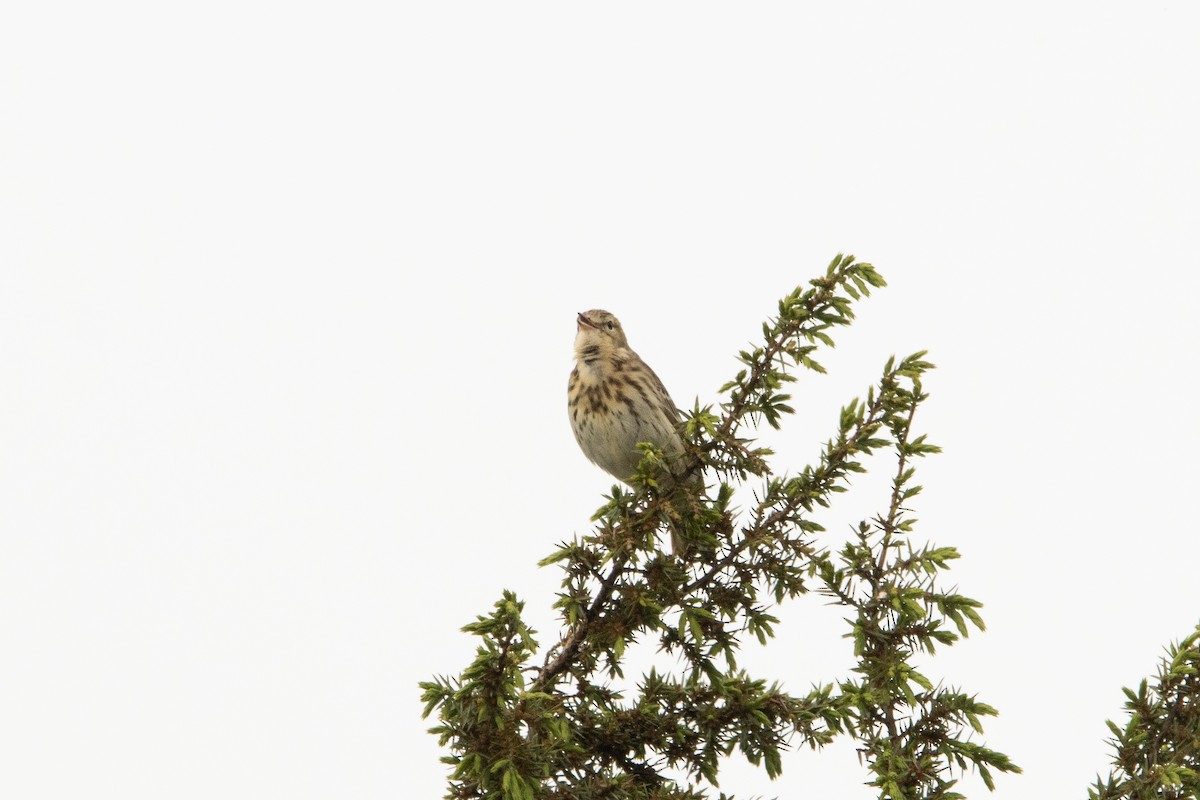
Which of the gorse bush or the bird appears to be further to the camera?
the bird

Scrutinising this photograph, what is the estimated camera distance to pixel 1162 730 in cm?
545

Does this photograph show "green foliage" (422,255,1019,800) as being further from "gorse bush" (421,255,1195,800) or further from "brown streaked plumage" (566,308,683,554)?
"brown streaked plumage" (566,308,683,554)

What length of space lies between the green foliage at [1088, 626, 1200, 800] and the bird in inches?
169

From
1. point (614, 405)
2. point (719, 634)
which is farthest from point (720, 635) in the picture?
point (614, 405)

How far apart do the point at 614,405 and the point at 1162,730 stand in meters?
4.96

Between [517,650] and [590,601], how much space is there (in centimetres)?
95

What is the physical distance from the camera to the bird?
384 inches

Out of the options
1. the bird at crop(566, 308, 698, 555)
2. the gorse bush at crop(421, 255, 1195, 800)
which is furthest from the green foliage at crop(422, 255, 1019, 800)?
the bird at crop(566, 308, 698, 555)

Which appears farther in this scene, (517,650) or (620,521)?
(620,521)

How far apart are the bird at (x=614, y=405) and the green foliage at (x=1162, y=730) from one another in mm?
4303

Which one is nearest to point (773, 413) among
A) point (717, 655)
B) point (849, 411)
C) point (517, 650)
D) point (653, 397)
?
point (849, 411)

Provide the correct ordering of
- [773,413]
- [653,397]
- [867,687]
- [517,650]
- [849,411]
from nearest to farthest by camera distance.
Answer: [517,650], [867,687], [849,411], [773,413], [653,397]

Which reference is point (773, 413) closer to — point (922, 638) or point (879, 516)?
point (879, 516)

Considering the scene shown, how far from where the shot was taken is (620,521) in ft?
20.0
